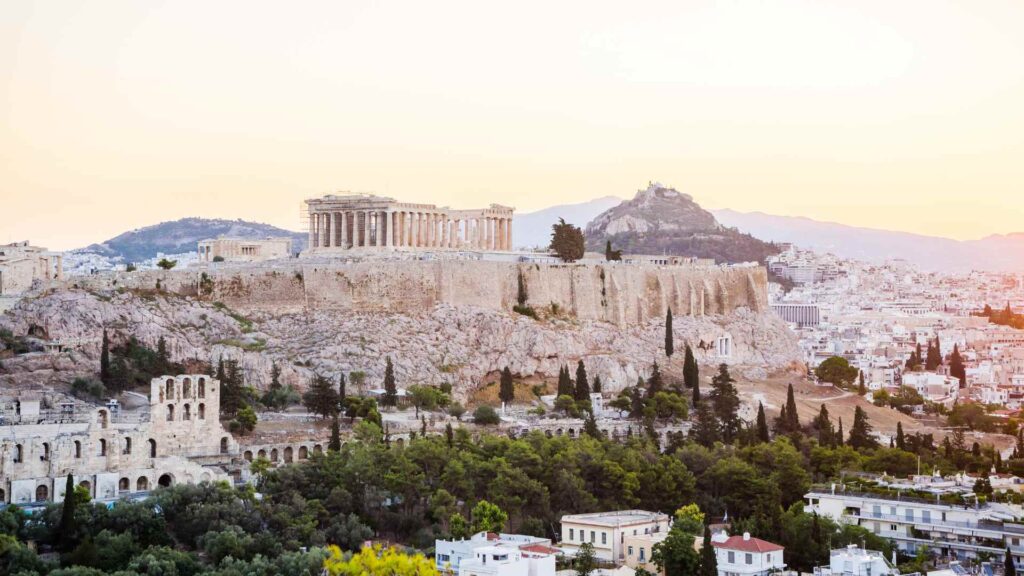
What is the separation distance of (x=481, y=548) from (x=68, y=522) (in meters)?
9.80

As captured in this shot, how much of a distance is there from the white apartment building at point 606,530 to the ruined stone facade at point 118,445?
9721mm

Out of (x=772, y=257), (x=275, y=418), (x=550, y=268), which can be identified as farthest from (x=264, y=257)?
(x=772, y=257)

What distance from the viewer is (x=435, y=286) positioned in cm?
6981

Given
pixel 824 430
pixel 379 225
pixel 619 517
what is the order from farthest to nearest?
pixel 379 225 → pixel 824 430 → pixel 619 517

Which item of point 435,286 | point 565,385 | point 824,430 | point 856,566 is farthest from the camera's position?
point 435,286

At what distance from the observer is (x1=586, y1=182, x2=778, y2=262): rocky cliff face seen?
136 m

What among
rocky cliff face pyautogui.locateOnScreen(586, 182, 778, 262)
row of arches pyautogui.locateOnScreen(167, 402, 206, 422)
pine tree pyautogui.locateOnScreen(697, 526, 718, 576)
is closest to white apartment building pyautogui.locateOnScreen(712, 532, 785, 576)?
pine tree pyautogui.locateOnScreen(697, 526, 718, 576)

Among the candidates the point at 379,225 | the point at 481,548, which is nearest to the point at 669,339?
the point at 379,225

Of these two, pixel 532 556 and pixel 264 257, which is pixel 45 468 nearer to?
pixel 532 556

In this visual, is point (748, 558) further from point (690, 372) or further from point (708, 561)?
point (690, 372)

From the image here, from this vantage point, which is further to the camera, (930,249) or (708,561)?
(930,249)

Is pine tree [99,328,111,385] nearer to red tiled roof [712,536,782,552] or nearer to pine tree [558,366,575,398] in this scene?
pine tree [558,366,575,398]

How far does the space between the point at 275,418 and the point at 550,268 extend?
70.6 ft

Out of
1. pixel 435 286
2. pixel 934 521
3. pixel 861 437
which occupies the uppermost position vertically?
pixel 435 286
